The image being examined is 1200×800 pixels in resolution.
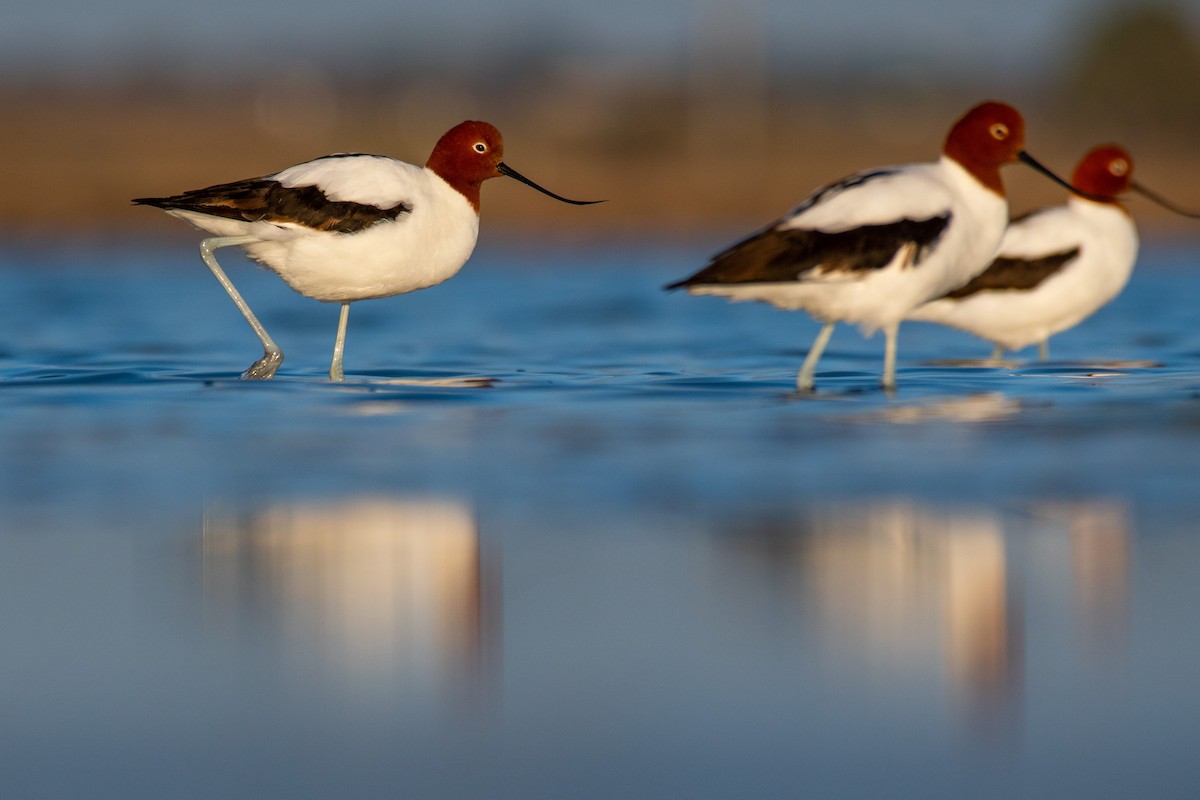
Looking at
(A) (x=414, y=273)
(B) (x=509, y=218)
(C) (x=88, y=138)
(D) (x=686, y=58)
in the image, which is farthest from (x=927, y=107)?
(A) (x=414, y=273)

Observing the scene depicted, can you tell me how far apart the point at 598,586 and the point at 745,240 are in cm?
406

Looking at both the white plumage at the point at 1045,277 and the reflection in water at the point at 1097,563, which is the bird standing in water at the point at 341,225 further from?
the reflection in water at the point at 1097,563

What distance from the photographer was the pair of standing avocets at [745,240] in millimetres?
8656

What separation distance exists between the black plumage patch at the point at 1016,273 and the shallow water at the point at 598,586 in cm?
80

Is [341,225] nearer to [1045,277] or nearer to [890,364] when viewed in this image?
[890,364]

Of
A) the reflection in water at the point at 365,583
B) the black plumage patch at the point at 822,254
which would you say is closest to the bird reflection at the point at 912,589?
the reflection in water at the point at 365,583

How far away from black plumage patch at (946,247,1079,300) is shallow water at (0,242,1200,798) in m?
0.80

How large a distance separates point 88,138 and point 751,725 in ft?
153

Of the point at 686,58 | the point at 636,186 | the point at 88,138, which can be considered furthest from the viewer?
the point at 686,58

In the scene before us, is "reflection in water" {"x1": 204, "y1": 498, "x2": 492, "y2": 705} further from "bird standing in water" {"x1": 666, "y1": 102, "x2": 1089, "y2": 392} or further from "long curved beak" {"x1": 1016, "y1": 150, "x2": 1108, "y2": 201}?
"long curved beak" {"x1": 1016, "y1": 150, "x2": 1108, "y2": 201}

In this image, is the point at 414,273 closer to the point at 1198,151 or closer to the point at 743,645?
the point at 743,645

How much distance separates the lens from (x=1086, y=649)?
4285 mm

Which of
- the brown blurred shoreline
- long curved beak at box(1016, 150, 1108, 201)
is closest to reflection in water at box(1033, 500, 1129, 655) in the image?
long curved beak at box(1016, 150, 1108, 201)

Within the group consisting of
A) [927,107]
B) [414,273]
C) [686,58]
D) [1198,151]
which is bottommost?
[414,273]
